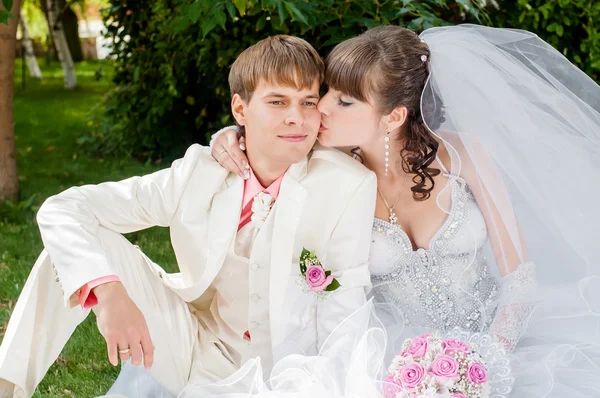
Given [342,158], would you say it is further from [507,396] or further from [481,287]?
[507,396]

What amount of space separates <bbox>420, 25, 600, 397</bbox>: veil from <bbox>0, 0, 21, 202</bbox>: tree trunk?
383 cm

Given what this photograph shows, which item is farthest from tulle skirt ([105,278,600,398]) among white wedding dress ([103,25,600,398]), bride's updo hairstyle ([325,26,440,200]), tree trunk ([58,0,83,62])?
tree trunk ([58,0,83,62])

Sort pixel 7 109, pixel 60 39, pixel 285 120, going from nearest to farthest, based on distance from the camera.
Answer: pixel 285 120, pixel 7 109, pixel 60 39

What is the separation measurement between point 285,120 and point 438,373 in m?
1.18

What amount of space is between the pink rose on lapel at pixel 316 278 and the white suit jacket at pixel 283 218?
0.13 meters

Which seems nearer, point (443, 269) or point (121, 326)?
point (121, 326)

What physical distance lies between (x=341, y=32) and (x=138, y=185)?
1.83 metres

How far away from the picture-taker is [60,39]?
13.5m

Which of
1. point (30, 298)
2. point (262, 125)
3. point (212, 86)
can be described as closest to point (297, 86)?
point (262, 125)

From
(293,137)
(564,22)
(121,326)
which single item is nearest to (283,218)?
(293,137)

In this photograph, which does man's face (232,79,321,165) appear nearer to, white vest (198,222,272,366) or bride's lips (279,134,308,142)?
bride's lips (279,134,308,142)

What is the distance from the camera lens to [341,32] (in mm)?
4492

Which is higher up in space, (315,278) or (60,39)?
(315,278)

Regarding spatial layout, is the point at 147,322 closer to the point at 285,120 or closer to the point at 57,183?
the point at 285,120
